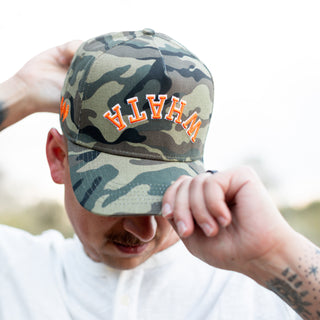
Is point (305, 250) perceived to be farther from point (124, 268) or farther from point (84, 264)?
point (84, 264)

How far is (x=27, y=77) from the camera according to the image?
2.10 m

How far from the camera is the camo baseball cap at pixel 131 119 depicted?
1.39 meters

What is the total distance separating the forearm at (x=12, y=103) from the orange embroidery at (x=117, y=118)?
2.46 feet

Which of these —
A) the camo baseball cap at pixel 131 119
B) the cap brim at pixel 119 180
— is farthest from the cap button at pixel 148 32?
the cap brim at pixel 119 180

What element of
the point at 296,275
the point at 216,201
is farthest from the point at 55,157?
the point at 296,275

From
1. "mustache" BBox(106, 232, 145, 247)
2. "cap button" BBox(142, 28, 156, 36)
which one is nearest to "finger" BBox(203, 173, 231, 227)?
"mustache" BBox(106, 232, 145, 247)

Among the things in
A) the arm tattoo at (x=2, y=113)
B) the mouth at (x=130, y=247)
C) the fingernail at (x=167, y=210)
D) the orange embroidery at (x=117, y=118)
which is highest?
the orange embroidery at (x=117, y=118)

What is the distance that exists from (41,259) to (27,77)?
2.77ft

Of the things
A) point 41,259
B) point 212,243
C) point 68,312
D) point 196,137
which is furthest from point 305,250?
point 41,259

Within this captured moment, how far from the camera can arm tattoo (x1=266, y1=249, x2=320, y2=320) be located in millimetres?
1181

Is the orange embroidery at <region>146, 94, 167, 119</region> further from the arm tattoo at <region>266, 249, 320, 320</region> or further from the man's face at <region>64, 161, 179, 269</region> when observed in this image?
the arm tattoo at <region>266, 249, 320, 320</region>

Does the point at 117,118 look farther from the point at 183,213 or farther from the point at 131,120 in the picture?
the point at 183,213

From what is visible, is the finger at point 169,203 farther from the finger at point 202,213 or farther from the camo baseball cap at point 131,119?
the camo baseball cap at point 131,119

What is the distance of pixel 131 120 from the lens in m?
1.42
